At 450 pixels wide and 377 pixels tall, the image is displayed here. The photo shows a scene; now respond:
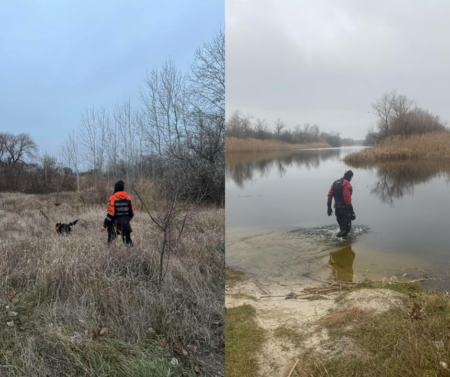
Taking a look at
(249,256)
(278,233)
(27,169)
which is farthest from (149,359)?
(27,169)

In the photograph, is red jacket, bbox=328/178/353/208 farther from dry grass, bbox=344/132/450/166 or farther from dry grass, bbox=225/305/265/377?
dry grass, bbox=225/305/265/377

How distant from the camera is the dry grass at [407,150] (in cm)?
987

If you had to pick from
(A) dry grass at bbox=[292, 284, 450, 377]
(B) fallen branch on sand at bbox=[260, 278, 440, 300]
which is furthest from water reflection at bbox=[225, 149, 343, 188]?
(A) dry grass at bbox=[292, 284, 450, 377]

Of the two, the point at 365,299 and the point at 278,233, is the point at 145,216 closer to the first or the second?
the point at 278,233

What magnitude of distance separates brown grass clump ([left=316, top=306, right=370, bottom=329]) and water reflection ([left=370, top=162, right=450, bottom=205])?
24.3 feet

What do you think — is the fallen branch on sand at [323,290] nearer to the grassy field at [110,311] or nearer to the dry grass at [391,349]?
the grassy field at [110,311]

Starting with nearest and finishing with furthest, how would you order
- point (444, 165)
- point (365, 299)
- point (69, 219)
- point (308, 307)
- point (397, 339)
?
point (397, 339)
point (365, 299)
point (308, 307)
point (69, 219)
point (444, 165)

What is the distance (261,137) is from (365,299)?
7327mm

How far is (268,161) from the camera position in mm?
10617

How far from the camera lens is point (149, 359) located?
2373mm

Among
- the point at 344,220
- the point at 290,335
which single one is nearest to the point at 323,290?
the point at 290,335

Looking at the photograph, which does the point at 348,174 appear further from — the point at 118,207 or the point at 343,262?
the point at 118,207

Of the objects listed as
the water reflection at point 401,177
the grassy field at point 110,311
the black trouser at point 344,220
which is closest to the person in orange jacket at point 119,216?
the grassy field at point 110,311

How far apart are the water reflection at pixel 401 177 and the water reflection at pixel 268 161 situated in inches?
63.2
